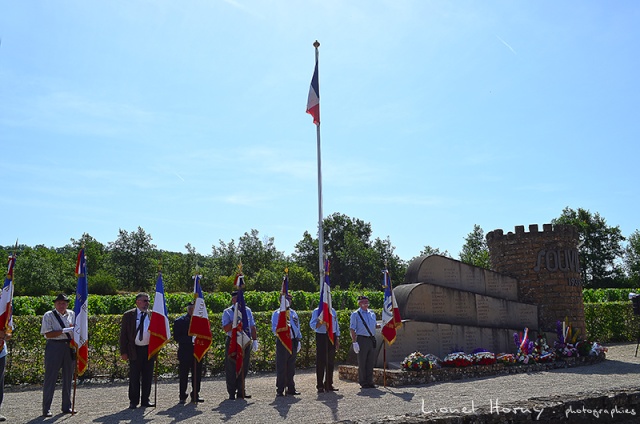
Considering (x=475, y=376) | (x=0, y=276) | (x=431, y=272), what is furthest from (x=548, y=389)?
(x=0, y=276)

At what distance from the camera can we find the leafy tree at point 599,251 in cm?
6209

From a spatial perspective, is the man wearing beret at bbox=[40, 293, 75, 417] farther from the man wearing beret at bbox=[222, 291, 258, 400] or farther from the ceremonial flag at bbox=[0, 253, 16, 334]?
the man wearing beret at bbox=[222, 291, 258, 400]

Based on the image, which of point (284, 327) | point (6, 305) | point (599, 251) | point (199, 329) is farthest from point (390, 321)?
point (599, 251)

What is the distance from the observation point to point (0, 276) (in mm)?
45219

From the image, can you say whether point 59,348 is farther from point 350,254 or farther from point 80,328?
point 350,254

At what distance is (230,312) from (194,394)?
1562 mm

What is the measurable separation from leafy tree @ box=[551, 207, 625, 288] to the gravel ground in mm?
55938

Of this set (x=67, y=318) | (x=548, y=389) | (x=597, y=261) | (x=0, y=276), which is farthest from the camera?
(x=597, y=261)

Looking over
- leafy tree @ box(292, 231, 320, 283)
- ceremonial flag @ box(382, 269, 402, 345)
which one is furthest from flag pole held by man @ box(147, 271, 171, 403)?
leafy tree @ box(292, 231, 320, 283)

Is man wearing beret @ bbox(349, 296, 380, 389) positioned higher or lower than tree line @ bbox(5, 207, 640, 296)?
lower

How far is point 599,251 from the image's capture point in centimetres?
6328

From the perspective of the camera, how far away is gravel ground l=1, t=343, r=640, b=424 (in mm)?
7176

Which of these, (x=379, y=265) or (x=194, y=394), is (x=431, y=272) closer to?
(x=194, y=394)

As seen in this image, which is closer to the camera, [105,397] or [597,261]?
[105,397]
